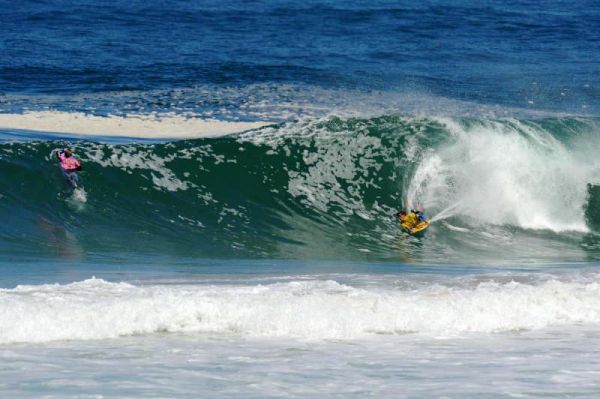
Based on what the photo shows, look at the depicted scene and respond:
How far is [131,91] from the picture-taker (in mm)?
34500

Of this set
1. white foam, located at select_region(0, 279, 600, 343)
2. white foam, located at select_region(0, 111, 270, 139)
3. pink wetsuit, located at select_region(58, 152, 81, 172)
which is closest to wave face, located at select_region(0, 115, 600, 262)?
pink wetsuit, located at select_region(58, 152, 81, 172)

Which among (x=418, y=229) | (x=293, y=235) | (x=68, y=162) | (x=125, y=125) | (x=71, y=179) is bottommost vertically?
(x=293, y=235)

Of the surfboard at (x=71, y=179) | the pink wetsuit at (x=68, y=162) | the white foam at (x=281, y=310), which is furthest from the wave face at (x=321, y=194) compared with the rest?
the white foam at (x=281, y=310)

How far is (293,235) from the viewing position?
16016 mm

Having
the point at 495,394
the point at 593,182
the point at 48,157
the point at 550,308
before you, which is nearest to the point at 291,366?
the point at 495,394

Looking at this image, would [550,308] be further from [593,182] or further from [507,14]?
[507,14]

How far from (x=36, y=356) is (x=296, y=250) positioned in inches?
274

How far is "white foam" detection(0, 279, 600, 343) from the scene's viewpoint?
961 centimetres

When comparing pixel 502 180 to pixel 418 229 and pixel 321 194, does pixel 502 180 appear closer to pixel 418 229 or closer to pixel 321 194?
pixel 418 229

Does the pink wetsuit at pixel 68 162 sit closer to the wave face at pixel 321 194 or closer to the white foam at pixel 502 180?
the wave face at pixel 321 194

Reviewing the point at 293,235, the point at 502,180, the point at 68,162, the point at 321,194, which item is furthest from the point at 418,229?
the point at 68,162

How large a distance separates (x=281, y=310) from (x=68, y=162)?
24.6 feet

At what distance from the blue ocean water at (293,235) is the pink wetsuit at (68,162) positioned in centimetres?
31

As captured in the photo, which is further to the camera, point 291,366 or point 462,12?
point 462,12
